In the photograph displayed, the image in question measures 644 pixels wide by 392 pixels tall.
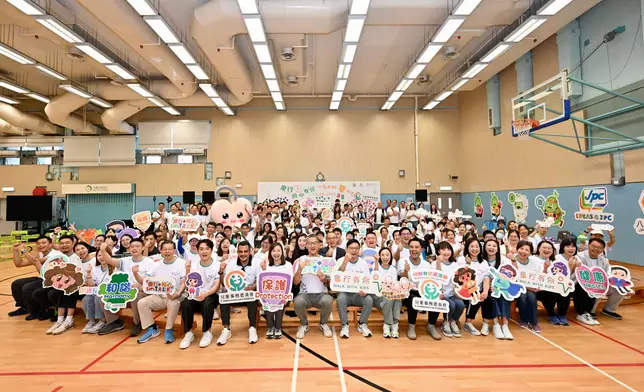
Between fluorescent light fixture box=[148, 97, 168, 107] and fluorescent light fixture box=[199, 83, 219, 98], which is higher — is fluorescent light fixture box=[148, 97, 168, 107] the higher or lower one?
the lower one

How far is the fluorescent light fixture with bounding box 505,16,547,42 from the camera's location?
7.02 meters

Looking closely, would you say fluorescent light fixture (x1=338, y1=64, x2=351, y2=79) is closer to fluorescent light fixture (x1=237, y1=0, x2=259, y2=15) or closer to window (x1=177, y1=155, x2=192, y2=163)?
fluorescent light fixture (x1=237, y1=0, x2=259, y2=15)

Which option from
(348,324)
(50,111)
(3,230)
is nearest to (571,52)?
(348,324)

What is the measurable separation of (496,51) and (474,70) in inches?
47.7

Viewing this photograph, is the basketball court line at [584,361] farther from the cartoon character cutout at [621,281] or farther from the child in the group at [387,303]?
the child in the group at [387,303]

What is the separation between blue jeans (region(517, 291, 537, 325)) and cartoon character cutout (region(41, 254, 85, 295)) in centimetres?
595

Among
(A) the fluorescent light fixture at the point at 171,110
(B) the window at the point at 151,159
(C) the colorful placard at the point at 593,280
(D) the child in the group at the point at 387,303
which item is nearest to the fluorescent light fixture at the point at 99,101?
(A) the fluorescent light fixture at the point at 171,110

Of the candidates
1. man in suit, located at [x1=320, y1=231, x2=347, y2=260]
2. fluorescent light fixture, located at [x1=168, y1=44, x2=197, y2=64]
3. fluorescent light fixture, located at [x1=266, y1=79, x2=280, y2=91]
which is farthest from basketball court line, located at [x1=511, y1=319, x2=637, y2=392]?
fluorescent light fixture, located at [x1=266, y1=79, x2=280, y2=91]

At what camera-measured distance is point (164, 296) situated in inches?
171

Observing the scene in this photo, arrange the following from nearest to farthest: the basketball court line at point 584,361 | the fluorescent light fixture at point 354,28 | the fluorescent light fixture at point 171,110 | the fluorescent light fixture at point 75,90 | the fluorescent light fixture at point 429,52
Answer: the basketball court line at point 584,361 → the fluorescent light fixture at point 354,28 → the fluorescent light fixture at point 429,52 → the fluorescent light fixture at point 75,90 → the fluorescent light fixture at point 171,110

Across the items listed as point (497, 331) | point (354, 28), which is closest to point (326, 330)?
point (497, 331)

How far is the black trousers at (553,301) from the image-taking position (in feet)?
15.4

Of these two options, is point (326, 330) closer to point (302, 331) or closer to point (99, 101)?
point (302, 331)

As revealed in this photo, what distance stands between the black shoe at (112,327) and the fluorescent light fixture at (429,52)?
8250 millimetres
